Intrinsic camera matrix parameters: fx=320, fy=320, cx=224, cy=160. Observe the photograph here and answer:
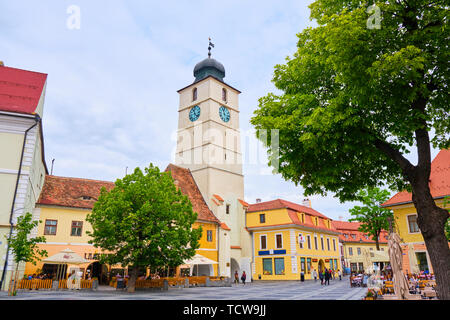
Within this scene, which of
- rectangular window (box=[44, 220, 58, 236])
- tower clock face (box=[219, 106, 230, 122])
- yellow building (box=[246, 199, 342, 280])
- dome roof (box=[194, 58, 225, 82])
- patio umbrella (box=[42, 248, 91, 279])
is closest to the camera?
patio umbrella (box=[42, 248, 91, 279])

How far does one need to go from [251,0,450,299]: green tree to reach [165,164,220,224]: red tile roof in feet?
82.9

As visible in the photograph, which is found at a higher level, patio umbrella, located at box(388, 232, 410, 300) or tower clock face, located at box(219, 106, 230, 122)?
tower clock face, located at box(219, 106, 230, 122)

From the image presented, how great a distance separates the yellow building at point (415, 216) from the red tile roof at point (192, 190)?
60.2 ft

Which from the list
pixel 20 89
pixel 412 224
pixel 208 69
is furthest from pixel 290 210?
pixel 20 89

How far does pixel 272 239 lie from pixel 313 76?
1273 inches

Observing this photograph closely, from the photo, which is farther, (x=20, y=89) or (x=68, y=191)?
(x=68, y=191)

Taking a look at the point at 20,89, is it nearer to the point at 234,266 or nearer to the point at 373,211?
the point at 234,266

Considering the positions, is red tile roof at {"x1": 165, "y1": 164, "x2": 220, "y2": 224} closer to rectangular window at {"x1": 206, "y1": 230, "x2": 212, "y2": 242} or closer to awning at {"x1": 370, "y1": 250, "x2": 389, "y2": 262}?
rectangular window at {"x1": 206, "y1": 230, "x2": 212, "y2": 242}

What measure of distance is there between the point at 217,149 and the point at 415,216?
80.0 feet

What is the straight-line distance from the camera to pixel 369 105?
9.28 meters

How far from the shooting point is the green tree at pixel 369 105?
8578 mm

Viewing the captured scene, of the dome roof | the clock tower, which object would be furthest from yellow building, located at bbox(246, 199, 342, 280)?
the dome roof

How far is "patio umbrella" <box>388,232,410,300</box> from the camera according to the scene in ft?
43.2
